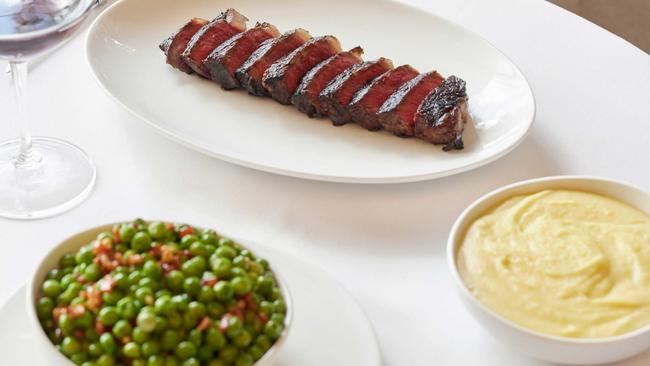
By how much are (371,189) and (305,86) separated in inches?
16.9

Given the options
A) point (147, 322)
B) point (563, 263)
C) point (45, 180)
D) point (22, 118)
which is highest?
point (563, 263)

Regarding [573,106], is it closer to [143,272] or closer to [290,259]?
[290,259]

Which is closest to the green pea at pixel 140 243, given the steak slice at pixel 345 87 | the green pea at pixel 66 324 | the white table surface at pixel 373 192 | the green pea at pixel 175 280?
the green pea at pixel 175 280

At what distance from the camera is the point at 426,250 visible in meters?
2.14

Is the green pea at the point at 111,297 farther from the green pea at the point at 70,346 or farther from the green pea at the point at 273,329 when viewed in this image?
the green pea at the point at 273,329

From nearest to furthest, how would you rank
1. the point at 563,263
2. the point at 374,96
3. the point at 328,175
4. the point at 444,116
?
the point at 563,263, the point at 328,175, the point at 444,116, the point at 374,96

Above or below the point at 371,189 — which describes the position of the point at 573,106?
above

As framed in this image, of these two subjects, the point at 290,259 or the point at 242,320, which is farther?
the point at 290,259

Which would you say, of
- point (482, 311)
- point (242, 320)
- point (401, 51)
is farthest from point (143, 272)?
point (401, 51)

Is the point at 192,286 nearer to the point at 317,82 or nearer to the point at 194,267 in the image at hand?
the point at 194,267

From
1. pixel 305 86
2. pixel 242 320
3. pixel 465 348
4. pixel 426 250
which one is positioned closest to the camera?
pixel 242 320

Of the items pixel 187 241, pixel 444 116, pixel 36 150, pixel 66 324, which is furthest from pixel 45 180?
pixel 444 116

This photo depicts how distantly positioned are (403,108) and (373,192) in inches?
11.7

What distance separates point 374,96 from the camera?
8.35 feet
